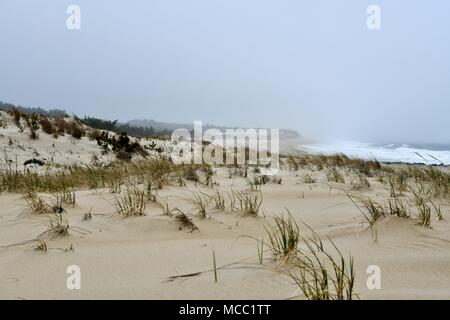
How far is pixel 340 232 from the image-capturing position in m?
3.00

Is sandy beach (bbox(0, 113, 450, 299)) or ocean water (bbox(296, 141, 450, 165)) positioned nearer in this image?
sandy beach (bbox(0, 113, 450, 299))

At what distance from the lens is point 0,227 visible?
3.38 metres

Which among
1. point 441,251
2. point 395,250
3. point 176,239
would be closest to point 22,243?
point 176,239

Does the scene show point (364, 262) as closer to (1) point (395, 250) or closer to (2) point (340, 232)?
(1) point (395, 250)

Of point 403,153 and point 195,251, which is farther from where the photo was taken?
point 403,153

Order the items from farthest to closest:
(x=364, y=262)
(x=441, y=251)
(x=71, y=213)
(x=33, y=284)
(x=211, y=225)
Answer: (x=71, y=213) < (x=211, y=225) < (x=441, y=251) < (x=364, y=262) < (x=33, y=284)

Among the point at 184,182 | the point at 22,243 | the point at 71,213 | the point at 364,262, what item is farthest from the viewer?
the point at 184,182

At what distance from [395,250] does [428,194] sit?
2.36 meters

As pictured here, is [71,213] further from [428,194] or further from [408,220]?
[428,194]

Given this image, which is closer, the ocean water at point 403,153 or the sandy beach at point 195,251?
the sandy beach at point 195,251

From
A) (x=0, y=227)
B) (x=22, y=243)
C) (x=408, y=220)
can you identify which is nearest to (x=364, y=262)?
(x=408, y=220)

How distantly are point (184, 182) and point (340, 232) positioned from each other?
322 centimetres
